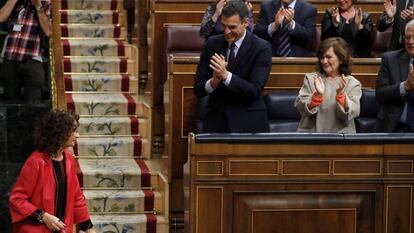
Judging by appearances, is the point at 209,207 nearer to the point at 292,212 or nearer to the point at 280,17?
the point at 292,212

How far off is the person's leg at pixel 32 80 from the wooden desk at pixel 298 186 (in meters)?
2.40

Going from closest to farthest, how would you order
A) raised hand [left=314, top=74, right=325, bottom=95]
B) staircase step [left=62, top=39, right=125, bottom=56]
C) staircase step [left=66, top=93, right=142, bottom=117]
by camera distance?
raised hand [left=314, top=74, right=325, bottom=95]
staircase step [left=66, top=93, right=142, bottom=117]
staircase step [left=62, top=39, right=125, bottom=56]

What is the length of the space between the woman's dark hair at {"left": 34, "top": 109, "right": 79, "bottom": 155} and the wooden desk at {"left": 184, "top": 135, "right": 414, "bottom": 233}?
51 cm

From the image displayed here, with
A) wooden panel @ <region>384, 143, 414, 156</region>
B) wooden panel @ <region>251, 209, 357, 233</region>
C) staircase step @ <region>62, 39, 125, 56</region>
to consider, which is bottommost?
wooden panel @ <region>251, 209, 357, 233</region>

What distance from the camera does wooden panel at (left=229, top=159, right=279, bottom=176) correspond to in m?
4.26

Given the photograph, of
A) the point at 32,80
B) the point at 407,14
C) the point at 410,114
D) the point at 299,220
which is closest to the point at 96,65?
the point at 32,80

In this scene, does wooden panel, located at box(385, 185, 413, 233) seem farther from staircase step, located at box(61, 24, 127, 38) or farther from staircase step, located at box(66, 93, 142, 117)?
staircase step, located at box(61, 24, 127, 38)

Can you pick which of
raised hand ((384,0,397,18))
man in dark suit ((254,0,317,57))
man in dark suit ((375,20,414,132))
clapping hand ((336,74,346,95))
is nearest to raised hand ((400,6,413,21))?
raised hand ((384,0,397,18))

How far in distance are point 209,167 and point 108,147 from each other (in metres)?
2.16

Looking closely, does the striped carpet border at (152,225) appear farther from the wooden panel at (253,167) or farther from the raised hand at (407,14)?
the raised hand at (407,14)

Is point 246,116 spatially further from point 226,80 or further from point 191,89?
point 191,89

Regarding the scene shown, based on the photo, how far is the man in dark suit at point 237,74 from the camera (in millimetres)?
4840

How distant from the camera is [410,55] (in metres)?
5.00

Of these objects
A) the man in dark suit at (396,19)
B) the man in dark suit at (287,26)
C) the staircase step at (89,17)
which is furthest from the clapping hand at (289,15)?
the staircase step at (89,17)
